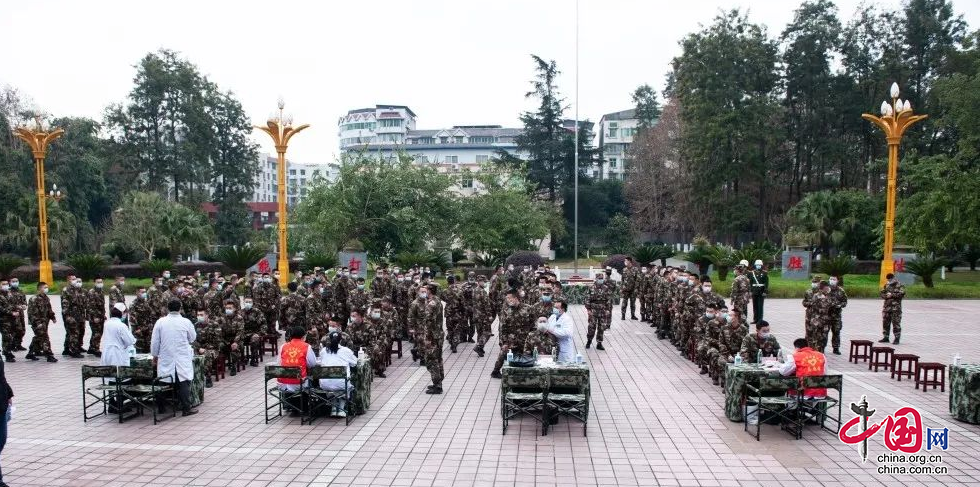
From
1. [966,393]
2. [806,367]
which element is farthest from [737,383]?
[966,393]

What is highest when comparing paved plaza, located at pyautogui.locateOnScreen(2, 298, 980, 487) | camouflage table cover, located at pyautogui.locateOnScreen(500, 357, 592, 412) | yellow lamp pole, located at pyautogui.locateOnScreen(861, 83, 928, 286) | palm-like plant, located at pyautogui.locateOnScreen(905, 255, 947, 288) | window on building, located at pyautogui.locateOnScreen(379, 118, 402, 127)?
window on building, located at pyautogui.locateOnScreen(379, 118, 402, 127)

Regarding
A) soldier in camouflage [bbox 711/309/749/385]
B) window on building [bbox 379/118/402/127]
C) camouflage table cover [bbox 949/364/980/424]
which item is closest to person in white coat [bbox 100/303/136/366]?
soldier in camouflage [bbox 711/309/749/385]

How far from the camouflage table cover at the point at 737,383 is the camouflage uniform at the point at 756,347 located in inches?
15.9

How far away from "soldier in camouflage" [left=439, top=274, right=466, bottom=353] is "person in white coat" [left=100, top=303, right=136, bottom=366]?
5.89m

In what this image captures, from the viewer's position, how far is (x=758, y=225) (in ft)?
140

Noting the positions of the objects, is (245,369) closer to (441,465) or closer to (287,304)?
(287,304)

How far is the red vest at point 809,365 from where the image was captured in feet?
25.0

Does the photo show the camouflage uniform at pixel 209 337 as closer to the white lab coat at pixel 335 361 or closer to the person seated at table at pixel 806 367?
the white lab coat at pixel 335 361

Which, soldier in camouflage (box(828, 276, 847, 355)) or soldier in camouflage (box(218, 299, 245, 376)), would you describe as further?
soldier in camouflage (box(828, 276, 847, 355))

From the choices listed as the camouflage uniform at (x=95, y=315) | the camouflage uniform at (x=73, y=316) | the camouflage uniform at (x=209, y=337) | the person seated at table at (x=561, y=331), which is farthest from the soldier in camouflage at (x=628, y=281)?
the camouflage uniform at (x=73, y=316)

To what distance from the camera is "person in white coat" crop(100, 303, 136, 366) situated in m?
8.52

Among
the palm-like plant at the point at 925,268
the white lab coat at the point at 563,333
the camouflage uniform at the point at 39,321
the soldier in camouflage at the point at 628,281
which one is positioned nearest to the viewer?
the white lab coat at the point at 563,333

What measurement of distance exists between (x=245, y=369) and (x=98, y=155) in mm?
41323

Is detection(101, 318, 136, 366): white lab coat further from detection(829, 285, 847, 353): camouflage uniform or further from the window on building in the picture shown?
the window on building
